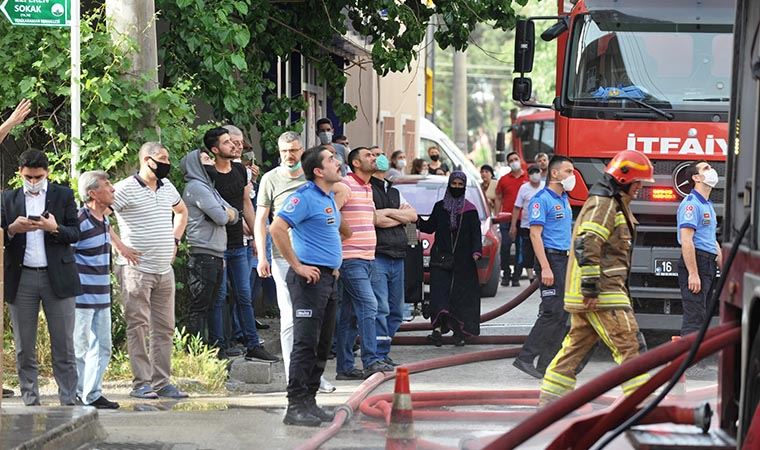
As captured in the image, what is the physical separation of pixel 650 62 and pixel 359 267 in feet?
11.2

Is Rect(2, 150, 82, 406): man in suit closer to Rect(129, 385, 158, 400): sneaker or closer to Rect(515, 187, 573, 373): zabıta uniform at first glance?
Rect(129, 385, 158, 400): sneaker

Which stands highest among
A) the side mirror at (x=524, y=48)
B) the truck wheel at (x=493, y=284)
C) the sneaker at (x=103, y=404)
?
the side mirror at (x=524, y=48)

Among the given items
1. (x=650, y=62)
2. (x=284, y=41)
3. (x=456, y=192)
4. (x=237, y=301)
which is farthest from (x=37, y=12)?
(x=284, y=41)

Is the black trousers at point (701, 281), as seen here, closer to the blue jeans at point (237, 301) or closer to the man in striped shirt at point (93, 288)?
the blue jeans at point (237, 301)

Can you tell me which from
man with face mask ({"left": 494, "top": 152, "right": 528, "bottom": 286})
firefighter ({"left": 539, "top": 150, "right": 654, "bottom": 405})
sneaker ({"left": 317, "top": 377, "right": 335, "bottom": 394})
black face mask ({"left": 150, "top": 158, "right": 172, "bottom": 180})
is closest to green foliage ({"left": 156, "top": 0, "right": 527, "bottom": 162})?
black face mask ({"left": 150, "top": 158, "right": 172, "bottom": 180})

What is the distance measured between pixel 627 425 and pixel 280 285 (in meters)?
5.58

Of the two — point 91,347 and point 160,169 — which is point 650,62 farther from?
point 91,347

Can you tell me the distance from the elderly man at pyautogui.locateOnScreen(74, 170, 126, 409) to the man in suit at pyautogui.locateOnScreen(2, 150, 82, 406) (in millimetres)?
207

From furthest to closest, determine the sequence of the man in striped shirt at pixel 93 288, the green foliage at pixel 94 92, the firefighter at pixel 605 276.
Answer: the green foliage at pixel 94 92, the man in striped shirt at pixel 93 288, the firefighter at pixel 605 276

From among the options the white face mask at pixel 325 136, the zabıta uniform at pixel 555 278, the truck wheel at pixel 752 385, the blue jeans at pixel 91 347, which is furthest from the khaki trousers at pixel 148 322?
the white face mask at pixel 325 136

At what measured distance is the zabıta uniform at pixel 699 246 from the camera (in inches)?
494

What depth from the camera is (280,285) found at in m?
11.5

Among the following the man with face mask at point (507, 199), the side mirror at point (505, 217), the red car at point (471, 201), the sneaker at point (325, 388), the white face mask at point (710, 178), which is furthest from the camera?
the man with face mask at point (507, 199)

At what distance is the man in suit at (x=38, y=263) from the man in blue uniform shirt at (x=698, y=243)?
17.3 feet
